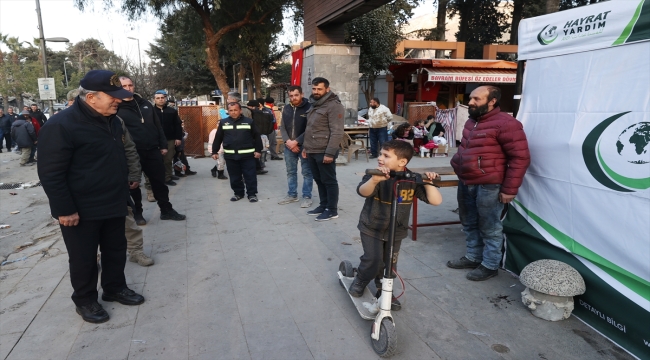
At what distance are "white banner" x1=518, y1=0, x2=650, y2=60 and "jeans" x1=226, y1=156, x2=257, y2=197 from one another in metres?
4.49

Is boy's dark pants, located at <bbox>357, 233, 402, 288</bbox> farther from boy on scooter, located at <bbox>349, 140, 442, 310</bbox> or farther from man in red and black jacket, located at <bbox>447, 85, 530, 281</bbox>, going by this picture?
man in red and black jacket, located at <bbox>447, 85, 530, 281</bbox>

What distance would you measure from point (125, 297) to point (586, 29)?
166 inches

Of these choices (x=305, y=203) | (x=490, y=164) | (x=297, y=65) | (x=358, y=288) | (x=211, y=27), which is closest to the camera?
(x=358, y=288)

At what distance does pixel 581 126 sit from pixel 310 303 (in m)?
2.55

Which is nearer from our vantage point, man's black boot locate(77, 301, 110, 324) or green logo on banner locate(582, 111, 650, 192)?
green logo on banner locate(582, 111, 650, 192)

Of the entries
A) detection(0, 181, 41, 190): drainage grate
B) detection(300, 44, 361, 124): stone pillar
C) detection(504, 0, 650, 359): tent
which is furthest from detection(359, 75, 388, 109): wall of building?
detection(504, 0, 650, 359): tent

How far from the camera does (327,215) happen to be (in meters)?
5.89

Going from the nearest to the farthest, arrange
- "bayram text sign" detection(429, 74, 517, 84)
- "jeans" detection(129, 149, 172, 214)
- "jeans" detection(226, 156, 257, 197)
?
"jeans" detection(129, 149, 172, 214) < "jeans" detection(226, 156, 257, 197) < "bayram text sign" detection(429, 74, 517, 84)

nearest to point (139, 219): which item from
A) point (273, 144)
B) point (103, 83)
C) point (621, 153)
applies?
point (103, 83)

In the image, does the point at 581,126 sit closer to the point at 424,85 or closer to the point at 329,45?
the point at 329,45

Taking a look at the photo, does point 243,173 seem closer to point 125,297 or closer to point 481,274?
point 125,297

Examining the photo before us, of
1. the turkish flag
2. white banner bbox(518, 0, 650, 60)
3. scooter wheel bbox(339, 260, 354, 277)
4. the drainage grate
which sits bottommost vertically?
the drainage grate

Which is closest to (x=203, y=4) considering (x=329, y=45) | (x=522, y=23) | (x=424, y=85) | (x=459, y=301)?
(x=329, y=45)

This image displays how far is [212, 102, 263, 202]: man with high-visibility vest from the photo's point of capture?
6.80m
